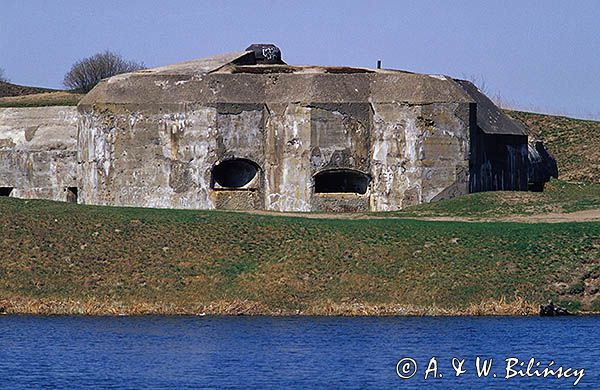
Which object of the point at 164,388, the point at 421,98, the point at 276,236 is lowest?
the point at 164,388

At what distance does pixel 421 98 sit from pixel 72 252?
38.9ft

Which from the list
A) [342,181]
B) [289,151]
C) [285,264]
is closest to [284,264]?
[285,264]

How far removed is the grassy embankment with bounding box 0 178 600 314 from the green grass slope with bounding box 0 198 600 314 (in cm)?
4

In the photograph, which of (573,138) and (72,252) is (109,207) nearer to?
(72,252)

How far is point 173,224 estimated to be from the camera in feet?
122

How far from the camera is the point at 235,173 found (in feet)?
143

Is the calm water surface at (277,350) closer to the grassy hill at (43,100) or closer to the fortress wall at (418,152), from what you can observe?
the fortress wall at (418,152)

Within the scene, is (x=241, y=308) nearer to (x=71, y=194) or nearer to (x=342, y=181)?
(x=342, y=181)

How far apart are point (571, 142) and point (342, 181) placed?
24.3 meters

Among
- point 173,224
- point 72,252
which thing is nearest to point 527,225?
point 173,224

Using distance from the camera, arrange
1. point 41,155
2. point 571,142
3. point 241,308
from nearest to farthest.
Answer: point 241,308 → point 41,155 → point 571,142

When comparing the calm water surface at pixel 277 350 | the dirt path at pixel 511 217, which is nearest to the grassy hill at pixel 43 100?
the dirt path at pixel 511 217

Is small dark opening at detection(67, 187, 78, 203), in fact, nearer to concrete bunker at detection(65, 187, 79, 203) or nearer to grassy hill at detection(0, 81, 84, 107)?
concrete bunker at detection(65, 187, 79, 203)

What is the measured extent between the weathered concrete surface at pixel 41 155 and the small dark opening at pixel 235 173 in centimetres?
584
